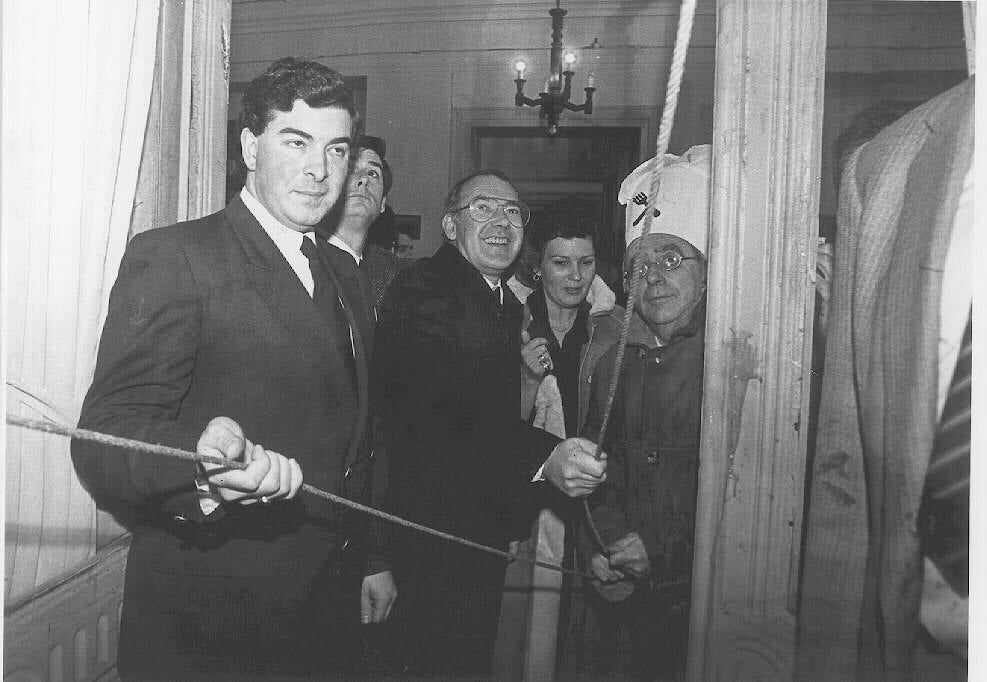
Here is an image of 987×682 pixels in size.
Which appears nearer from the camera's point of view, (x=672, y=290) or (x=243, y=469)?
(x=243, y=469)

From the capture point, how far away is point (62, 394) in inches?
49.7

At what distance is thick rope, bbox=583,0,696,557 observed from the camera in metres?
1.20

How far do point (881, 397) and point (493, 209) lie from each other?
760mm

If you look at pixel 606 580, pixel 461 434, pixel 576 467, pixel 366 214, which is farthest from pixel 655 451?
pixel 366 214

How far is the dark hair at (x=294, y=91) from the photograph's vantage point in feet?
4.11

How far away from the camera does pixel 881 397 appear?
1.30 meters

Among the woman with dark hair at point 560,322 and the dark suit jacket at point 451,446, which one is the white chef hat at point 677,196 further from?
the dark suit jacket at point 451,446

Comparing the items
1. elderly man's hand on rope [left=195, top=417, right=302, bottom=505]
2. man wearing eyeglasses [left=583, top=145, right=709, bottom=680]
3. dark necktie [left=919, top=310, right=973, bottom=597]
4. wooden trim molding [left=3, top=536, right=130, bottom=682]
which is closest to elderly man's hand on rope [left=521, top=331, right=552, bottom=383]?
man wearing eyeglasses [left=583, top=145, right=709, bottom=680]

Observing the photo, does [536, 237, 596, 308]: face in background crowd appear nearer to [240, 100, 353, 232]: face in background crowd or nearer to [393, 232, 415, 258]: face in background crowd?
[393, 232, 415, 258]: face in background crowd

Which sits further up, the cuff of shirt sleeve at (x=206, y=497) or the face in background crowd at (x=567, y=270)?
the face in background crowd at (x=567, y=270)

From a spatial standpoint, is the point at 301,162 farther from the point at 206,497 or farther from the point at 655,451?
the point at 655,451

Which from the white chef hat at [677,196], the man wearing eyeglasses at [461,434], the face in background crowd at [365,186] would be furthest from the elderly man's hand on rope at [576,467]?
the face in background crowd at [365,186]

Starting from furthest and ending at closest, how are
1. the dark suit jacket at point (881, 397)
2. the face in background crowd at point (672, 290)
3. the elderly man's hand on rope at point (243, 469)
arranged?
the face in background crowd at point (672, 290) → the dark suit jacket at point (881, 397) → the elderly man's hand on rope at point (243, 469)

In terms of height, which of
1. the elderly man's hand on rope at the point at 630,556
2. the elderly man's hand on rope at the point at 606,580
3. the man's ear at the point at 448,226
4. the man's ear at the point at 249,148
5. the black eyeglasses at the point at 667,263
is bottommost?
the elderly man's hand on rope at the point at 606,580
